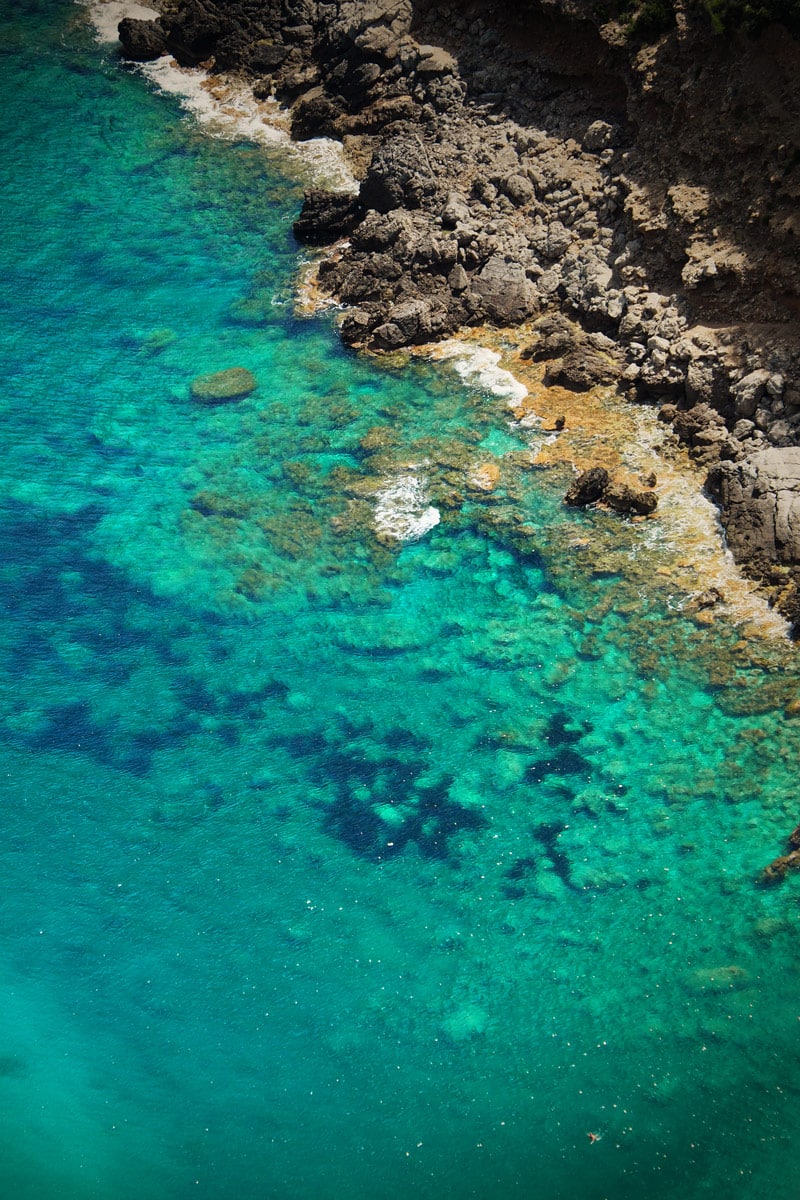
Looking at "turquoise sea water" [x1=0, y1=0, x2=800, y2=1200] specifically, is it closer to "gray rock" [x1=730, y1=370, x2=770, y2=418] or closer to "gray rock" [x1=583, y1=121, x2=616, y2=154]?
"gray rock" [x1=730, y1=370, x2=770, y2=418]

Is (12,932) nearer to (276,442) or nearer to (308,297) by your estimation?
(276,442)

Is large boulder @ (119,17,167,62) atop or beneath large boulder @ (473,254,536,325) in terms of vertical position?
atop

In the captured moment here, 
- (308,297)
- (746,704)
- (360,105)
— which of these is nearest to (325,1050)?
(746,704)

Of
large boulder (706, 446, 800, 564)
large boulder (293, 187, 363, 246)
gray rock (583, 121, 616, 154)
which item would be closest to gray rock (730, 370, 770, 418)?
large boulder (706, 446, 800, 564)

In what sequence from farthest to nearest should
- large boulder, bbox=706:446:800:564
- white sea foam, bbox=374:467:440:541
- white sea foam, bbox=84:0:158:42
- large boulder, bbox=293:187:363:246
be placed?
white sea foam, bbox=84:0:158:42 → large boulder, bbox=293:187:363:246 → white sea foam, bbox=374:467:440:541 → large boulder, bbox=706:446:800:564

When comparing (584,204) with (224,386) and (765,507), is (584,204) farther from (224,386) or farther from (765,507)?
(765,507)

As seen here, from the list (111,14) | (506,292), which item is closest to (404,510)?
(506,292)
